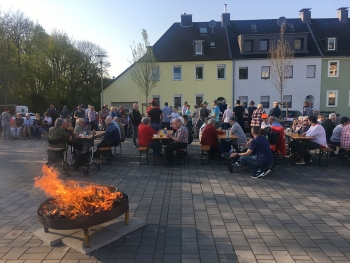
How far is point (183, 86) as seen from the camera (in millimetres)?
32000

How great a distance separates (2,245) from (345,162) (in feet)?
31.9

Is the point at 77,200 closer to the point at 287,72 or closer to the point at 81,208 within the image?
the point at 81,208

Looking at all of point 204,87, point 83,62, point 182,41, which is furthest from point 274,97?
point 83,62

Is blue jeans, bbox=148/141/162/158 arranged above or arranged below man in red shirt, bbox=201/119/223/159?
below

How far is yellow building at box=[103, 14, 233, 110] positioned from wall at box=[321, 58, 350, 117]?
381 inches

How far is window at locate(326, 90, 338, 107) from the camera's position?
31.5m

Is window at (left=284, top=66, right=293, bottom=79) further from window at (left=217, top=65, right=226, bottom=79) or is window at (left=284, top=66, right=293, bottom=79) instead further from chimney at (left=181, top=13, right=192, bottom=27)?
chimney at (left=181, top=13, right=192, bottom=27)

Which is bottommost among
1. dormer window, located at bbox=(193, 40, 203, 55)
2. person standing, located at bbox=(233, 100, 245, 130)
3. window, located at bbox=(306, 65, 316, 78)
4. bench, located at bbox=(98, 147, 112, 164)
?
bench, located at bbox=(98, 147, 112, 164)

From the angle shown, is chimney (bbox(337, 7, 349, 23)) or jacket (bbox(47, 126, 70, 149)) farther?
chimney (bbox(337, 7, 349, 23))

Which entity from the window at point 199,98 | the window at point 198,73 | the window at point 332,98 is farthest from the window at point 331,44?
the window at point 199,98

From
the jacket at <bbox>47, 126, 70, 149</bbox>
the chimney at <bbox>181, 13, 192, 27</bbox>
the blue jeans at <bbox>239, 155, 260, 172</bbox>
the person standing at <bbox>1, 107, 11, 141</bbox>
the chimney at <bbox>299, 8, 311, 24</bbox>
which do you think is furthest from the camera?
the chimney at <bbox>181, 13, 192, 27</bbox>

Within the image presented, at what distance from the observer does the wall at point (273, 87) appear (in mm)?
30922

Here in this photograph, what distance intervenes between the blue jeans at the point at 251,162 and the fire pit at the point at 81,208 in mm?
4317

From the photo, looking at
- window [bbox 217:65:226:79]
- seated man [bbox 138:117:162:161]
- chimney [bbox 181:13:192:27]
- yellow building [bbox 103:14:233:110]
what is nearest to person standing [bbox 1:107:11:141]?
seated man [bbox 138:117:162:161]
